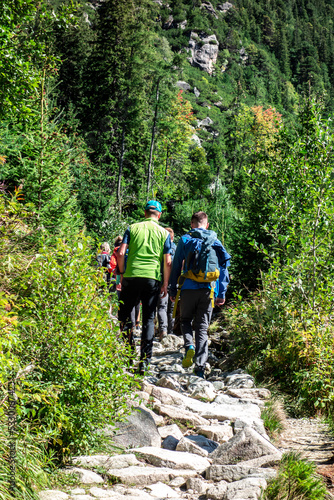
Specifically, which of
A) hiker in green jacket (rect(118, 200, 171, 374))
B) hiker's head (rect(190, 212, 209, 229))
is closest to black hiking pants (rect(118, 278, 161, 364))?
hiker in green jacket (rect(118, 200, 171, 374))

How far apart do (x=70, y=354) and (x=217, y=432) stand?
171 centimetres

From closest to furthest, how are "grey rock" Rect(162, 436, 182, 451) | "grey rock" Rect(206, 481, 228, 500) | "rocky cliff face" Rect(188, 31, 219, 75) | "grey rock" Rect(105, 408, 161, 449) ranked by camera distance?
"grey rock" Rect(206, 481, 228, 500)
"grey rock" Rect(105, 408, 161, 449)
"grey rock" Rect(162, 436, 182, 451)
"rocky cliff face" Rect(188, 31, 219, 75)

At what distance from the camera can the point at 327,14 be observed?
178 m

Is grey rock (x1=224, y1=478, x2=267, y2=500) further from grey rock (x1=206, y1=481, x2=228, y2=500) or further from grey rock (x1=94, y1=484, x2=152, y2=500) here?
grey rock (x1=94, y1=484, x2=152, y2=500)

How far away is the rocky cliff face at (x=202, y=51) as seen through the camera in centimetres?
11094

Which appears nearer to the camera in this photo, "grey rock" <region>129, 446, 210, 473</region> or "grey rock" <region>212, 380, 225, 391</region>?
"grey rock" <region>129, 446, 210, 473</region>

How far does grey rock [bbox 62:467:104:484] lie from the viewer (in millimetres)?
2810

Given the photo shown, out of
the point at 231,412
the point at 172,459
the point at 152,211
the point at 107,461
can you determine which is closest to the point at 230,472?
A: the point at 172,459

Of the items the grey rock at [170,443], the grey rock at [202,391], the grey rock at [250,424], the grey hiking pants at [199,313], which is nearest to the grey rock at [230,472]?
the grey rock at [170,443]

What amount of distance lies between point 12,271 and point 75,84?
32.0 meters

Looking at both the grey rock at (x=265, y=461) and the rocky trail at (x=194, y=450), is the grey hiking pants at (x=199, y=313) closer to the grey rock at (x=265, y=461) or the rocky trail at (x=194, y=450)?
the rocky trail at (x=194, y=450)

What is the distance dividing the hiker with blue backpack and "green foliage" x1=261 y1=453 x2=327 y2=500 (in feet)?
9.86

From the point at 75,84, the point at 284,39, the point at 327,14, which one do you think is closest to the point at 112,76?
the point at 75,84

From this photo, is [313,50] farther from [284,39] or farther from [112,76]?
[112,76]
